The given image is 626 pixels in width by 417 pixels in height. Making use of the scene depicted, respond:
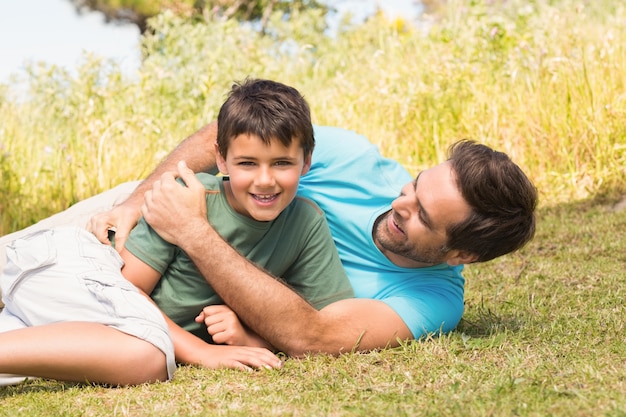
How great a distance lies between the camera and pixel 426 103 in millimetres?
7543

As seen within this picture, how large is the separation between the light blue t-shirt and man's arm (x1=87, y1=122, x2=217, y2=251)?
1.57 ft

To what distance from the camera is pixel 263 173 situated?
2.97 metres

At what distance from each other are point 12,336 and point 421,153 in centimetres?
520

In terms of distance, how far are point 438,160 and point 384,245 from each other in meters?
3.97

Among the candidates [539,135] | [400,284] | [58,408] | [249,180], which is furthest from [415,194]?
[539,135]

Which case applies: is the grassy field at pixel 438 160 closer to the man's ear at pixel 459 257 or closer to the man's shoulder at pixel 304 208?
the man's ear at pixel 459 257

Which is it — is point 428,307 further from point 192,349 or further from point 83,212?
point 83,212

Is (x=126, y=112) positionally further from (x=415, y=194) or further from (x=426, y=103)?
(x=415, y=194)

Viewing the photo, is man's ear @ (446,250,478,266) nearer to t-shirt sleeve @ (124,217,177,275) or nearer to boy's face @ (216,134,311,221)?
boy's face @ (216,134,311,221)

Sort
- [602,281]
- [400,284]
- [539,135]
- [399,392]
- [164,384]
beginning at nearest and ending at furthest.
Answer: [399,392], [164,384], [400,284], [602,281], [539,135]

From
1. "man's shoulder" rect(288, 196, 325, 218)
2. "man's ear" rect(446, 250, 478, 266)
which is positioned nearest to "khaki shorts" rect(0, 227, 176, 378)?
"man's shoulder" rect(288, 196, 325, 218)

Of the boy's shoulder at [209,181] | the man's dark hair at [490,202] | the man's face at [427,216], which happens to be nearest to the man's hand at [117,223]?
the boy's shoulder at [209,181]

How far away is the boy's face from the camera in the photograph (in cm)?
298

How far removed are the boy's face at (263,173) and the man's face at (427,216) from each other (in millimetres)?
487
